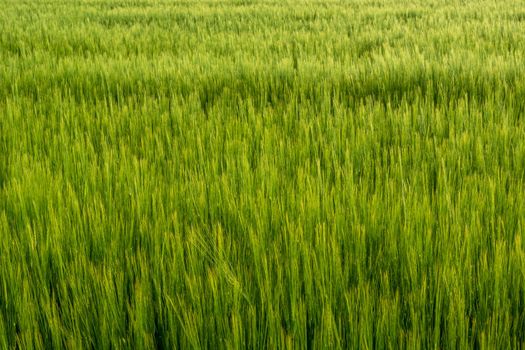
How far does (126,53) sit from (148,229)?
8.74 ft

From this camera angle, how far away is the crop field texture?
78 cm

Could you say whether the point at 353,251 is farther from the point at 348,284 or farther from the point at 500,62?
the point at 500,62

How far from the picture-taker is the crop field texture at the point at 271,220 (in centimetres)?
78

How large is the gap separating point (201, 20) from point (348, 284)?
4.65 meters

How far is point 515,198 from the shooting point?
1.20m

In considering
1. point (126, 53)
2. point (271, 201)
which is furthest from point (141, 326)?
point (126, 53)

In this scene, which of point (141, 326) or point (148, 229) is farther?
point (148, 229)

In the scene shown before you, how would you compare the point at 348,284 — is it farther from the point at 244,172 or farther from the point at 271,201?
the point at 244,172

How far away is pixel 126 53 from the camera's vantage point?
355cm

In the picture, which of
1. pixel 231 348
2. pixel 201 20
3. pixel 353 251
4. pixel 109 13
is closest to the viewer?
pixel 231 348

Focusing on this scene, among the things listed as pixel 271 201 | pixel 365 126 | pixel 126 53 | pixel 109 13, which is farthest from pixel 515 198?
pixel 109 13

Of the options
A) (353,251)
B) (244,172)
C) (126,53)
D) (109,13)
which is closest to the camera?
(353,251)

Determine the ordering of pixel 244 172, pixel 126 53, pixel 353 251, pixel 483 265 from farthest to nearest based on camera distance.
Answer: pixel 126 53 < pixel 244 172 < pixel 353 251 < pixel 483 265

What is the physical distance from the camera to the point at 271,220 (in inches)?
42.2
